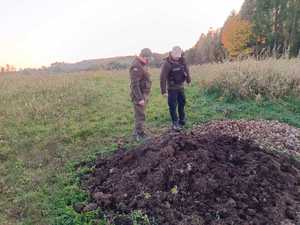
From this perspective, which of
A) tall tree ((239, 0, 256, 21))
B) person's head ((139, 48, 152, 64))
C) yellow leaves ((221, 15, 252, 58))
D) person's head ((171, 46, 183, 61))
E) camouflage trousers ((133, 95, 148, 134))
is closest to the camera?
person's head ((139, 48, 152, 64))

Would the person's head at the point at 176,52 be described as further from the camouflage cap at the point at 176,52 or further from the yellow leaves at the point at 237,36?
the yellow leaves at the point at 237,36

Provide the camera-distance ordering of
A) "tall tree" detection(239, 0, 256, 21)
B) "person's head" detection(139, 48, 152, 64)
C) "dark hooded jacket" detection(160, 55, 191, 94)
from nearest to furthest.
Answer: "person's head" detection(139, 48, 152, 64) → "dark hooded jacket" detection(160, 55, 191, 94) → "tall tree" detection(239, 0, 256, 21)

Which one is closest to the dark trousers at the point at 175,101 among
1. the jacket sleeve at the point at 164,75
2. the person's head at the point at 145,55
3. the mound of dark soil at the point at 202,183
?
the jacket sleeve at the point at 164,75

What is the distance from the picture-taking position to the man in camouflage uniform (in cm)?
745

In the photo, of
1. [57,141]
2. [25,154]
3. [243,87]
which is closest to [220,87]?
[243,87]

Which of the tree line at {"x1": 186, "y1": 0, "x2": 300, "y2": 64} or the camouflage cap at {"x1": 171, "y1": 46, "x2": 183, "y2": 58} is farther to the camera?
the tree line at {"x1": 186, "y1": 0, "x2": 300, "y2": 64}

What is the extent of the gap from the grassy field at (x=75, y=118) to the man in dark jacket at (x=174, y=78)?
0.69 m

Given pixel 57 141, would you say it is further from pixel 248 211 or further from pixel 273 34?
pixel 273 34

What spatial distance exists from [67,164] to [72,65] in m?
37.8

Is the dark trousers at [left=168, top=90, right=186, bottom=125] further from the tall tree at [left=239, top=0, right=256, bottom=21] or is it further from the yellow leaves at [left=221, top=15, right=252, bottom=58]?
the tall tree at [left=239, top=0, right=256, bottom=21]

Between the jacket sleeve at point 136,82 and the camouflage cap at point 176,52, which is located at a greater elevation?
the camouflage cap at point 176,52

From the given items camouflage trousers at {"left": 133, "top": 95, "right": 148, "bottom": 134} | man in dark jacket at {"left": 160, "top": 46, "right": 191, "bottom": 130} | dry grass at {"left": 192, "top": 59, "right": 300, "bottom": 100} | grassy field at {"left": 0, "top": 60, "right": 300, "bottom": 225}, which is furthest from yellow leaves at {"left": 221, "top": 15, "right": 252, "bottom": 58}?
camouflage trousers at {"left": 133, "top": 95, "right": 148, "bottom": 134}

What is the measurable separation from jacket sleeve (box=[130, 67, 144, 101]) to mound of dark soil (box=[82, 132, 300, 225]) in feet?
5.13

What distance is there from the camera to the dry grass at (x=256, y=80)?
10.7 meters
